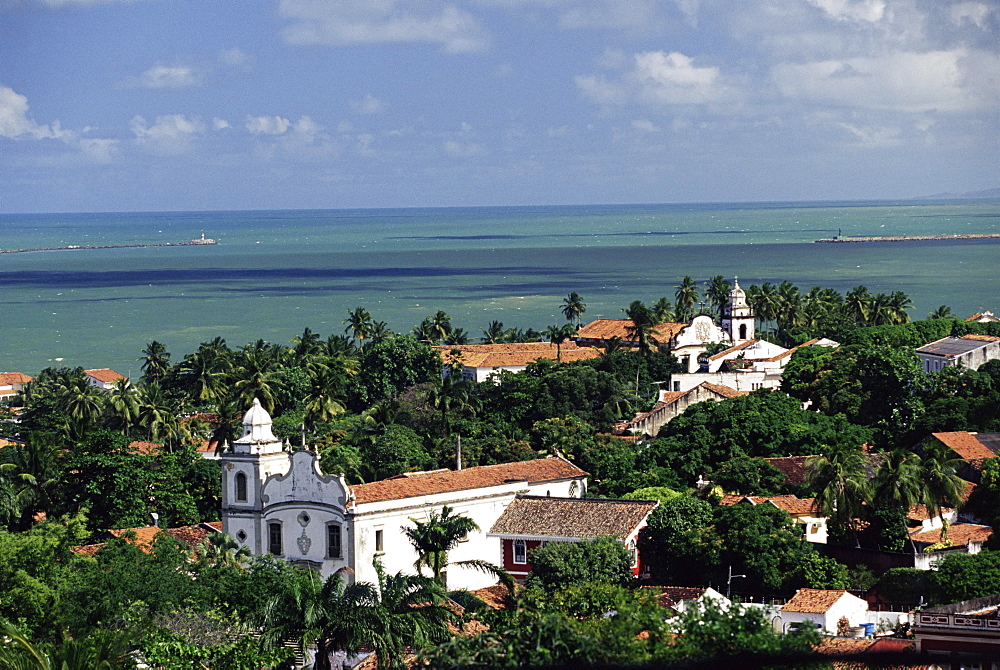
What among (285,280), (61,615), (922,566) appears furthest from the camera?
(285,280)

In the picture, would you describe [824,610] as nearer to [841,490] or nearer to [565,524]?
[841,490]

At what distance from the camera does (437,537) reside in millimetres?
36625

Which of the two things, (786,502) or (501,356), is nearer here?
(786,502)

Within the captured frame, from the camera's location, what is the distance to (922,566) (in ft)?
117

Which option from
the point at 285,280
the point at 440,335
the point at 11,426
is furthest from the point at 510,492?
the point at 285,280

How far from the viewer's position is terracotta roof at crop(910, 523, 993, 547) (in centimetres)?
3656

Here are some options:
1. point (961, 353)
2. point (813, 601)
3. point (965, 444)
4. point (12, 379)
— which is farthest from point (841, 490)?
point (12, 379)

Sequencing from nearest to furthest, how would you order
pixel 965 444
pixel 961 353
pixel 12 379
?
pixel 965 444 → pixel 961 353 → pixel 12 379

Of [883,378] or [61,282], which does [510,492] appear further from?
[61,282]

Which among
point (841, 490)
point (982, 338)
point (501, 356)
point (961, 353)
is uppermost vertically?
point (982, 338)

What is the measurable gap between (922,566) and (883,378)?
1706 centimetres

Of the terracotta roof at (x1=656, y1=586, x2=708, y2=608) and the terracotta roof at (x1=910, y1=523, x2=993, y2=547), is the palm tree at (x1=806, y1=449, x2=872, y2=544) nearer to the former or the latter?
the terracotta roof at (x1=910, y1=523, x2=993, y2=547)

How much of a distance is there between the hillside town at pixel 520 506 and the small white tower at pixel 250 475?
8 centimetres

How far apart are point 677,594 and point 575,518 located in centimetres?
548
